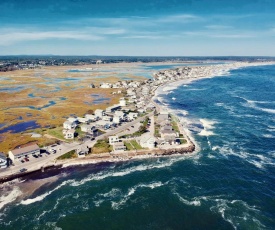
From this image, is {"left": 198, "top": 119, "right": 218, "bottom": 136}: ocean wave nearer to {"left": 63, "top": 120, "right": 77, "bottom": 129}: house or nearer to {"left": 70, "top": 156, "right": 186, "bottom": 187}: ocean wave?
{"left": 70, "top": 156, "right": 186, "bottom": 187}: ocean wave

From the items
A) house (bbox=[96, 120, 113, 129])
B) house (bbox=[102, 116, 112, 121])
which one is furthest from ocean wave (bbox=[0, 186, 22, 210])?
house (bbox=[102, 116, 112, 121])

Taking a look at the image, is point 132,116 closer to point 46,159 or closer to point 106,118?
point 106,118

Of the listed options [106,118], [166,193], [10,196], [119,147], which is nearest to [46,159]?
[10,196]

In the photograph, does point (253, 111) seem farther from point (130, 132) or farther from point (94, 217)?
point (94, 217)

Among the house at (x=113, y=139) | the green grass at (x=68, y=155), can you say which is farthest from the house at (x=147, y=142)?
the green grass at (x=68, y=155)

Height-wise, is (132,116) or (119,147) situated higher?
(132,116)

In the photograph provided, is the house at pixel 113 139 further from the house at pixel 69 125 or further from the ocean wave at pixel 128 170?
the house at pixel 69 125

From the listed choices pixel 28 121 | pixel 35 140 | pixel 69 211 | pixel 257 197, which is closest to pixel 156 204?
pixel 69 211
